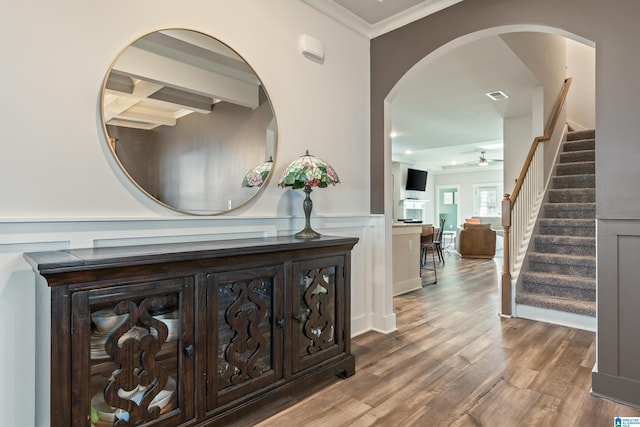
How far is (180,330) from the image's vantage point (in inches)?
60.7

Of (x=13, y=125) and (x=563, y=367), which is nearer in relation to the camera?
(x=13, y=125)

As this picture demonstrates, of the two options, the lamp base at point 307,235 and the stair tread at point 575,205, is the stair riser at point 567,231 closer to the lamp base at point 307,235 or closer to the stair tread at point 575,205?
the stair tread at point 575,205

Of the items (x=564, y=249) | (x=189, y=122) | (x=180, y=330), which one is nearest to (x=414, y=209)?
(x=564, y=249)

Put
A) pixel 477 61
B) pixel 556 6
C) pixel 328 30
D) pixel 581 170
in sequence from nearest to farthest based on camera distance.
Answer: pixel 556 6, pixel 328 30, pixel 477 61, pixel 581 170

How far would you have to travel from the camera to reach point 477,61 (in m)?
3.94

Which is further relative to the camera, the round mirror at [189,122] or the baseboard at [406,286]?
the baseboard at [406,286]

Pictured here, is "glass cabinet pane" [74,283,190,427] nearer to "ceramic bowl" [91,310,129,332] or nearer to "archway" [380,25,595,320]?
"ceramic bowl" [91,310,129,332]

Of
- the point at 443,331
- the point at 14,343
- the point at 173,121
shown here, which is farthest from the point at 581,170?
the point at 14,343

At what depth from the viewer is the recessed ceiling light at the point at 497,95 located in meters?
4.98

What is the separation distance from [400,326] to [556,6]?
2715 millimetres

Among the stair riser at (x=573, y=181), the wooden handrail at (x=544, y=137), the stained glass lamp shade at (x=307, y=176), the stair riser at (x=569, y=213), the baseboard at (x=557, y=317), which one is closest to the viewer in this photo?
the stained glass lamp shade at (x=307, y=176)

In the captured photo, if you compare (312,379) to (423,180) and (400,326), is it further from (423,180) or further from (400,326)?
(423,180)

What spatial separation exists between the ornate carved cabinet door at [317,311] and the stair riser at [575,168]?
454cm

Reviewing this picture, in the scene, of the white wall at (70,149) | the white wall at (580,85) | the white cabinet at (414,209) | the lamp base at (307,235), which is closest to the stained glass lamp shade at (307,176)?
the lamp base at (307,235)
